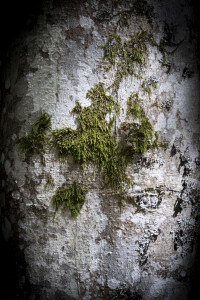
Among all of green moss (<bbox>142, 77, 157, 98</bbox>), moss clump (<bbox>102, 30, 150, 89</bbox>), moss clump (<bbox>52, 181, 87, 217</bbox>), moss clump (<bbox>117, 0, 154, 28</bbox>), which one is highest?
moss clump (<bbox>117, 0, 154, 28</bbox>)

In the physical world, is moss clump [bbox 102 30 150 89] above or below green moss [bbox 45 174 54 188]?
above

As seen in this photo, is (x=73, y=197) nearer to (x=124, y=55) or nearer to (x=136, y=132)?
(x=136, y=132)

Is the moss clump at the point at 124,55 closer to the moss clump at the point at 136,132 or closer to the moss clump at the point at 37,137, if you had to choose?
the moss clump at the point at 136,132

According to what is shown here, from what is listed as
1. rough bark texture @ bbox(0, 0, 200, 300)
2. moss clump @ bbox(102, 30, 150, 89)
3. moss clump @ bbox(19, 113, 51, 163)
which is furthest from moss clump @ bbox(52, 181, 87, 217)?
moss clump @ bbox(102, 30, 150, 89)

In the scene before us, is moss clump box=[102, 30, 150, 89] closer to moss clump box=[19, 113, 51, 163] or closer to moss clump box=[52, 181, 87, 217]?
moss clump box=[19, 113, 51, 163]

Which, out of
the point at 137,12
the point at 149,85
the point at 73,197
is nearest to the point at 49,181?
the point at 73,197

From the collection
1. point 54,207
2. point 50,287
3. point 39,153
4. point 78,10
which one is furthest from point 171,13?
point 50,287
